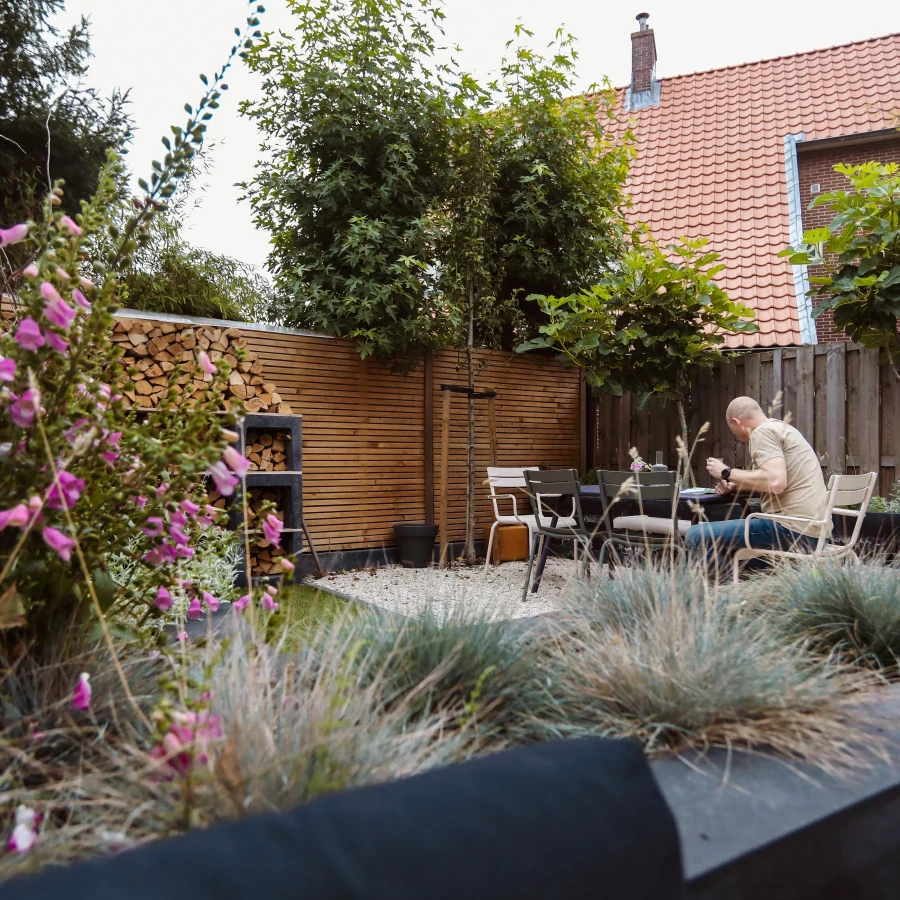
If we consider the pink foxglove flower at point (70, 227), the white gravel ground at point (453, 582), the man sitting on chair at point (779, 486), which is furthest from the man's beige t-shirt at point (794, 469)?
the pink foxglove flower at point (70, 227)

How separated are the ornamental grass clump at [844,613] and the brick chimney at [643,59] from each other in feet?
43.2

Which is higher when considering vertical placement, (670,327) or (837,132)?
(837,132)

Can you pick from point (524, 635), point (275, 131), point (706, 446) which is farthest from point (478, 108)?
point (524, 635)

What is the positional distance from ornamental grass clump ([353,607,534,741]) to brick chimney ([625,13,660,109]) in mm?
13618

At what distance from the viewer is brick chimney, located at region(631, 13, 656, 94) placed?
13.4 meters

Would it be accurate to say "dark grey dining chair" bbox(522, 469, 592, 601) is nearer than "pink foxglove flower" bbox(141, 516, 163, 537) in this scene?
No

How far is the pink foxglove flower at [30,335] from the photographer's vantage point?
50.0 inches

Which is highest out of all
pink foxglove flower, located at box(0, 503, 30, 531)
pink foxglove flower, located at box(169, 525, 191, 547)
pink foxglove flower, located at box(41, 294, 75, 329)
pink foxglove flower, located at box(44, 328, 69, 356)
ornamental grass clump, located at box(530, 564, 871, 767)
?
pink foxglove flower, located at box(41, 294, 75, 329)

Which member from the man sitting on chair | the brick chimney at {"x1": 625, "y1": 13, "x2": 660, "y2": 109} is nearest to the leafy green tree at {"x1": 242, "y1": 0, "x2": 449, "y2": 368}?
the man sitting on chair

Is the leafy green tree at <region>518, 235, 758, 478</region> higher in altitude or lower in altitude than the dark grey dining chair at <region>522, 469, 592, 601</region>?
higher

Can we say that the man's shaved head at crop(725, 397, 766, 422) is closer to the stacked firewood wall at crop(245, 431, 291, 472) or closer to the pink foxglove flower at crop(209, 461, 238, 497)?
the pink foxglove flower at crop(209, 461, 238, 497)

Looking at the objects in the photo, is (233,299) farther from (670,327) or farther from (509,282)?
(670,327)

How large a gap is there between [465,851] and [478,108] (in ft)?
24.7

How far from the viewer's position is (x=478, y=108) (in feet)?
24.2
